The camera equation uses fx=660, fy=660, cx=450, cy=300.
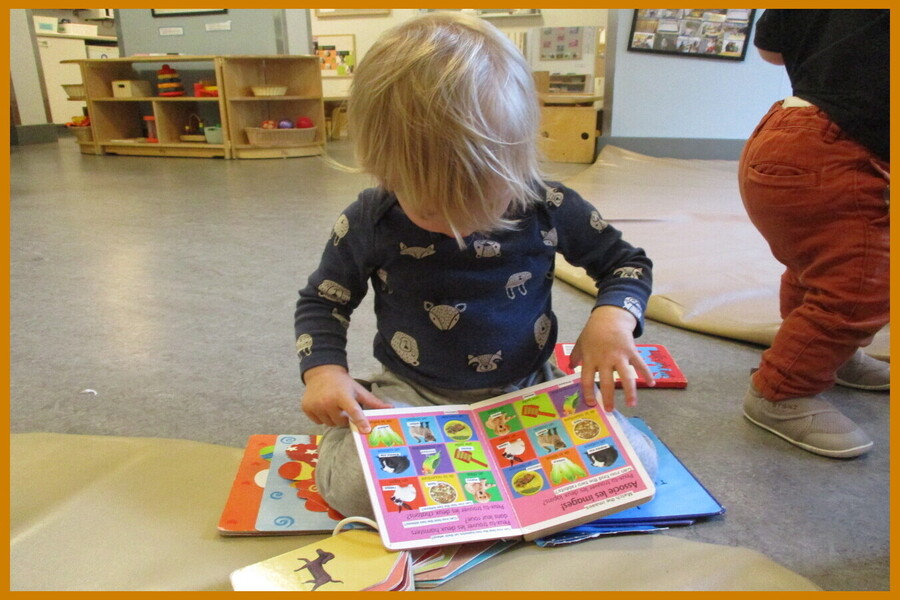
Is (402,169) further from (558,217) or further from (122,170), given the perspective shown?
(122,170)

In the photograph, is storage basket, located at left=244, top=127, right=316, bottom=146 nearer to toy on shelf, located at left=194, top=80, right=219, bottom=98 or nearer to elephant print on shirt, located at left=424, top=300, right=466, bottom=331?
toy on shelf, located at left=194, top=80, right=219, bottom=98

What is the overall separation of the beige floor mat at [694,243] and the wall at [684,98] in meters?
0.16

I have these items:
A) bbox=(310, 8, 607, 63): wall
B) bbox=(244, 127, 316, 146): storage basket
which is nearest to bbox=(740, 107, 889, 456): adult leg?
bbox=(244, 127, 316, 146): storage basket

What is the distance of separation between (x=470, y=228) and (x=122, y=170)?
2962mm

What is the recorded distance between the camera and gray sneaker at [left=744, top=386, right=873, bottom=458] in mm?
721

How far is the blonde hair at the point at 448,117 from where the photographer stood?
0.53 meters

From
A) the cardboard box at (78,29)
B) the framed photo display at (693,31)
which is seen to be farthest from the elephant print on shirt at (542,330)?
the cardboard box at (78,29)

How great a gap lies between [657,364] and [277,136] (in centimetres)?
305

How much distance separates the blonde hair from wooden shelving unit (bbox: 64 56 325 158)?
3.15m

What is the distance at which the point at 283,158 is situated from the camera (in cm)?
358

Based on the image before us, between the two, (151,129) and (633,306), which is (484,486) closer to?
(633,306)

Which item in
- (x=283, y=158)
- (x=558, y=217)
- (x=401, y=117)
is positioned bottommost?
(x=283, y=158)

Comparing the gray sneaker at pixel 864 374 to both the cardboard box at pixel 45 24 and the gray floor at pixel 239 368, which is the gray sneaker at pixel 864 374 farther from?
the cardboard box at pixel 45 24

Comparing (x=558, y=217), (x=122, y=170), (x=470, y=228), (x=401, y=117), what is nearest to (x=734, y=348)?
(x=558, y=217)
